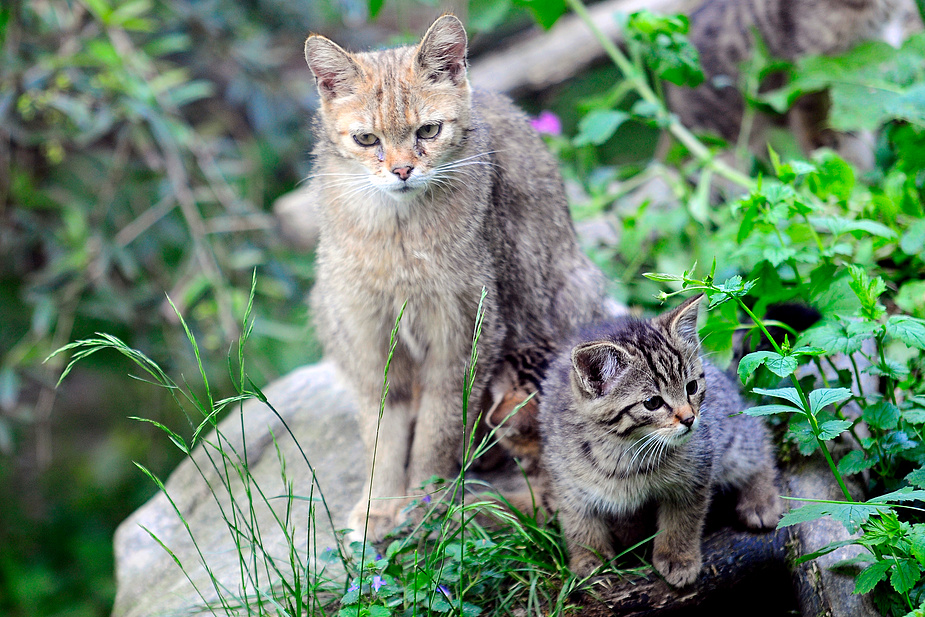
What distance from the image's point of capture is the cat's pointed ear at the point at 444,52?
3.12 metres

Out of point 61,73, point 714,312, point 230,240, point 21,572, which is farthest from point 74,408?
point 714,312

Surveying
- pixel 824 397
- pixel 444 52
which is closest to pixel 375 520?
pixel 824 397

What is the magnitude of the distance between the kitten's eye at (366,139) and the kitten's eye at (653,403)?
140 cm

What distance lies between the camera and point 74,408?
740cm

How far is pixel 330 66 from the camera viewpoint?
3.18m

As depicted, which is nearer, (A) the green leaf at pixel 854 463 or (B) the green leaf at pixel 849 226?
(A) the green leaf at pixel 854 463

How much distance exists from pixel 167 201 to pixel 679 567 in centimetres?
384

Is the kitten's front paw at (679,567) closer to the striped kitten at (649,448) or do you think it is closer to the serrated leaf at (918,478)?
the striped kitten at (649,448)

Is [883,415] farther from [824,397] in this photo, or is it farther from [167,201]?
[167,201]

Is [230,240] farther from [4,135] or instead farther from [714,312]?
[714,312]

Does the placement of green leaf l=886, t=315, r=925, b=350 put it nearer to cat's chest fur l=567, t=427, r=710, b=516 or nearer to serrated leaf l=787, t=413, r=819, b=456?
serrated leaf l=787, t=413, r=819, b=456

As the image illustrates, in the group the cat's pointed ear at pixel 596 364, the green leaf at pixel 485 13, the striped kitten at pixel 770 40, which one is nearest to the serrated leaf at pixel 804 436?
the cat's pointed ear at pixel 596 364

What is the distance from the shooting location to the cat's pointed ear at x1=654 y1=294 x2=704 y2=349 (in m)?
2.71

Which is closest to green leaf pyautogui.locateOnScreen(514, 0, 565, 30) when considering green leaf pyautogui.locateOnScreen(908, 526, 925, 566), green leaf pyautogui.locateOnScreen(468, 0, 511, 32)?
green leaf pyautogui.locateOnScreen(468, 0, 511, 32)
